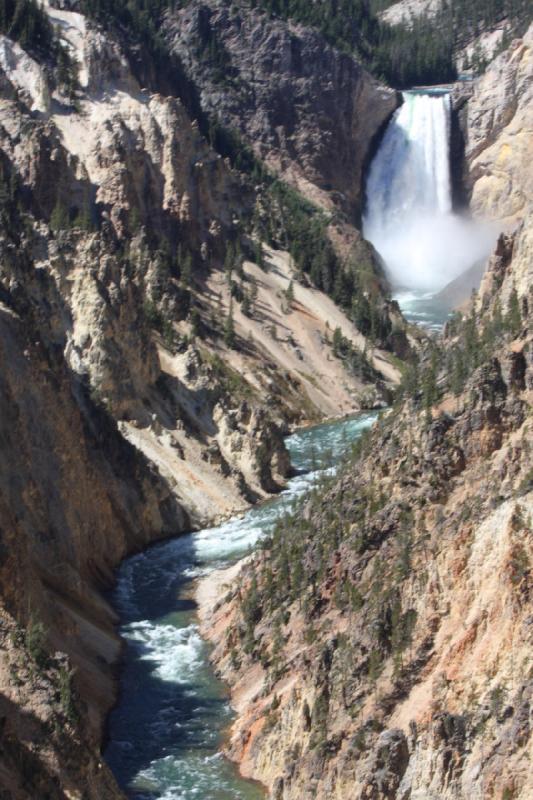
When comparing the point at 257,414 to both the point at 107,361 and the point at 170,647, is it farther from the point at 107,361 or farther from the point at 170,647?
the point at 170,647

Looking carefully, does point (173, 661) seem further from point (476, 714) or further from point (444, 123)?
point (444, 123)

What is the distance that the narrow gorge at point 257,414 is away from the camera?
111ft

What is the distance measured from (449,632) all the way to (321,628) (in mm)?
6055

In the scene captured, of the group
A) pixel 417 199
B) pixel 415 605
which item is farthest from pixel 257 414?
pixel 417 199

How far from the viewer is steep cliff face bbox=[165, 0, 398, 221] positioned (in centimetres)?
14475

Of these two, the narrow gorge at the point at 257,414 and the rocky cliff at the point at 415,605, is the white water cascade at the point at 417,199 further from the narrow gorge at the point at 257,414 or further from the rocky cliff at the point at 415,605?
the rocky cliff at the point at 415,605

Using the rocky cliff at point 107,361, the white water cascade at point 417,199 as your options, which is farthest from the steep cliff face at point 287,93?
the rocky cliff at point 107,361

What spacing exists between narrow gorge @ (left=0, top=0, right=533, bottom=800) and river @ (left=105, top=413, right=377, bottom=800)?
0.45 ft

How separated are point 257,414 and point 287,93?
261 feet

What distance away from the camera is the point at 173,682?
43781mm

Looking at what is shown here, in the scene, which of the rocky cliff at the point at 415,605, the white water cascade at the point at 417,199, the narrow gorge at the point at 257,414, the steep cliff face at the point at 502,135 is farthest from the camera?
the white water cascade at the point at 417,199

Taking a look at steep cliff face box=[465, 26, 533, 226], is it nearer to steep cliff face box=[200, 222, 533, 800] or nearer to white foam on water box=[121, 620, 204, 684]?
white foam on water box=[121, 620, 204, 684]

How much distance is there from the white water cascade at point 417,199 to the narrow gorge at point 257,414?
1.10 ft

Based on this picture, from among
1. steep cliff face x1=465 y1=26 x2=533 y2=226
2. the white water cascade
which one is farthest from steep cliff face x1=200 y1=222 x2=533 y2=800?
steep cliff face x1=465 y1=26 x2=533 y2=226
